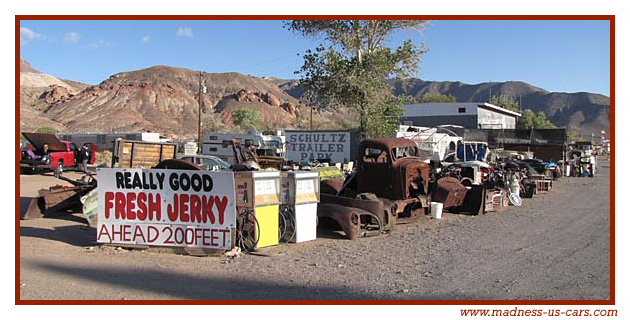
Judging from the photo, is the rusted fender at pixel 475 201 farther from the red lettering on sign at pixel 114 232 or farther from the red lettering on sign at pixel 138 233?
the red lettering on sign at pixel 114 232

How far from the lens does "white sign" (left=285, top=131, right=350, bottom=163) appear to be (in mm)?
30672

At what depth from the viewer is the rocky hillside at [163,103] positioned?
95.1 metres

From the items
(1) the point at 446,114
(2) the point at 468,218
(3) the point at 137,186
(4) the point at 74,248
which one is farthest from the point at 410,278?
(1) the point at 446,114

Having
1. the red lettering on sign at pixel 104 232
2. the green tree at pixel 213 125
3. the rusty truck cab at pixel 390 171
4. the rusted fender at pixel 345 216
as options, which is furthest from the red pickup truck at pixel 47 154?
the green tree at pixel 213 125

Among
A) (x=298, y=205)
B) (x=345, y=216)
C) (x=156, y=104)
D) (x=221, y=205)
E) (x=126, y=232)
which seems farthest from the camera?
(x=156, y=104)

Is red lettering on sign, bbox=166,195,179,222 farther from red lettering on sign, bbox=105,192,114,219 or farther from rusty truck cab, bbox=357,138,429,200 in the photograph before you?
rusty truck cab, bbox=357,138,429,200

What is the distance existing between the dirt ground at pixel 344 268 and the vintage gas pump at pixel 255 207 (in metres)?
0.37

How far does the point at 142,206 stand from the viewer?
29.0ft

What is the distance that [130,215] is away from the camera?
29.3 feet

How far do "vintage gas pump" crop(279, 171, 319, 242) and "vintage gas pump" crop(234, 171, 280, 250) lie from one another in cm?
42

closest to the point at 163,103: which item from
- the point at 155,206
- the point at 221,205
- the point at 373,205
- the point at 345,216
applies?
the point at 373,205

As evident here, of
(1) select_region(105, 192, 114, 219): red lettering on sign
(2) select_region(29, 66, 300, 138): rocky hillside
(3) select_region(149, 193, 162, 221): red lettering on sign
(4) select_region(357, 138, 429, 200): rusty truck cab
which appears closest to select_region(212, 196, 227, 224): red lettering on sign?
(3) select_region(149, 193, 162, 221): red lettering on sign

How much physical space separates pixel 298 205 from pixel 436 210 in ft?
17.8

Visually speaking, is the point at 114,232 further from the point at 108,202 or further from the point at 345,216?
the point at 345,216
